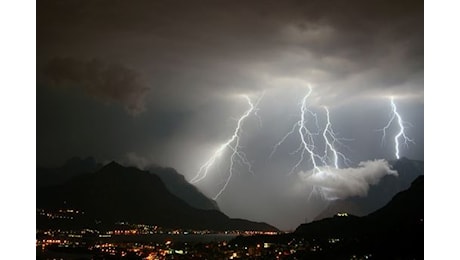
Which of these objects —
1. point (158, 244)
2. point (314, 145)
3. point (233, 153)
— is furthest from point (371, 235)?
point (158, 244)

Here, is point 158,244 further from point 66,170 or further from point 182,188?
point 66,170

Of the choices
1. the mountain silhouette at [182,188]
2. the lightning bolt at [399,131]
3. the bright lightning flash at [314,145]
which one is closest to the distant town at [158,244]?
the mountain silhouette at [182,188]

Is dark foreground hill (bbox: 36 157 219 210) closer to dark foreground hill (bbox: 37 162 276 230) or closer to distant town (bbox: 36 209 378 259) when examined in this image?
dark foreground hill (bbox: 37 162 276 230)

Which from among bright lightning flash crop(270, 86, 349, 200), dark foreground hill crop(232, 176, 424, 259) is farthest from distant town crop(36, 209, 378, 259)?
bright lightning flash crop(270, 86, 349, 200)

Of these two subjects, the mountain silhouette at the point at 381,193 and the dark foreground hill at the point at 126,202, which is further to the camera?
the mountain silhouette at the point at 381,193

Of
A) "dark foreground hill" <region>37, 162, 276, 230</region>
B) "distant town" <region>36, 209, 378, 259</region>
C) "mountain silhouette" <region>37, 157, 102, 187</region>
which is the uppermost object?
"mountain silhouette" <region>37, 157, 102, 187</region>

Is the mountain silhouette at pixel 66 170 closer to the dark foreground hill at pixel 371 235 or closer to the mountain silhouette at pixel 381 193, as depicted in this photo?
the dark foreground hill at pixel 371 235
